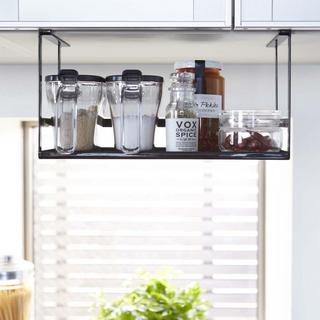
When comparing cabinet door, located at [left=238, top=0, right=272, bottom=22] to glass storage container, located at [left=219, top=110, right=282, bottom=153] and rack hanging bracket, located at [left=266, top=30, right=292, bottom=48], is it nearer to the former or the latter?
rack hanging bracket, located at [left=266, top=30, right=292, bottom=48]

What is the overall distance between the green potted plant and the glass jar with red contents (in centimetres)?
49

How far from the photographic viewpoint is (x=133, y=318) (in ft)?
5.59

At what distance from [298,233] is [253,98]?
A: 37 centimetres

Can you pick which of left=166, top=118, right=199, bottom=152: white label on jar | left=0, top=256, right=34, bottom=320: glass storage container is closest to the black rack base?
left=166, top=118, right=199, bottom=152: white label on jar

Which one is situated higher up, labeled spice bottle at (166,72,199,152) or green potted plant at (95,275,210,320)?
labeled spice bottle at (166,72,199,152)

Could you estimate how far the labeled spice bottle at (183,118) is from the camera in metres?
1.41

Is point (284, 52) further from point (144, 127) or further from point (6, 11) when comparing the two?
point (6, 11)

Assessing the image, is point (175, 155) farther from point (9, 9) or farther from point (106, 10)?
point (9, 9)

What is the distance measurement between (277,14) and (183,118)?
0.28 metres

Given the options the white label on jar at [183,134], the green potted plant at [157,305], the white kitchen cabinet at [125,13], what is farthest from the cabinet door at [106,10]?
the green potted plant at [157,305]

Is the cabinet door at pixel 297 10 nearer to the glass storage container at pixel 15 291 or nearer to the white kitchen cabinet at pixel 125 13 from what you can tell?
the white kitchen cabinet at pixel 125 13

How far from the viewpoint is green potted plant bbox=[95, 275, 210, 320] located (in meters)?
1.71

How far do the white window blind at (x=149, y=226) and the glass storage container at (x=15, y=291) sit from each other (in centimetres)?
47

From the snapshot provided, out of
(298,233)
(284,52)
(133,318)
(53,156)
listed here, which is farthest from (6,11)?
(298,233)
